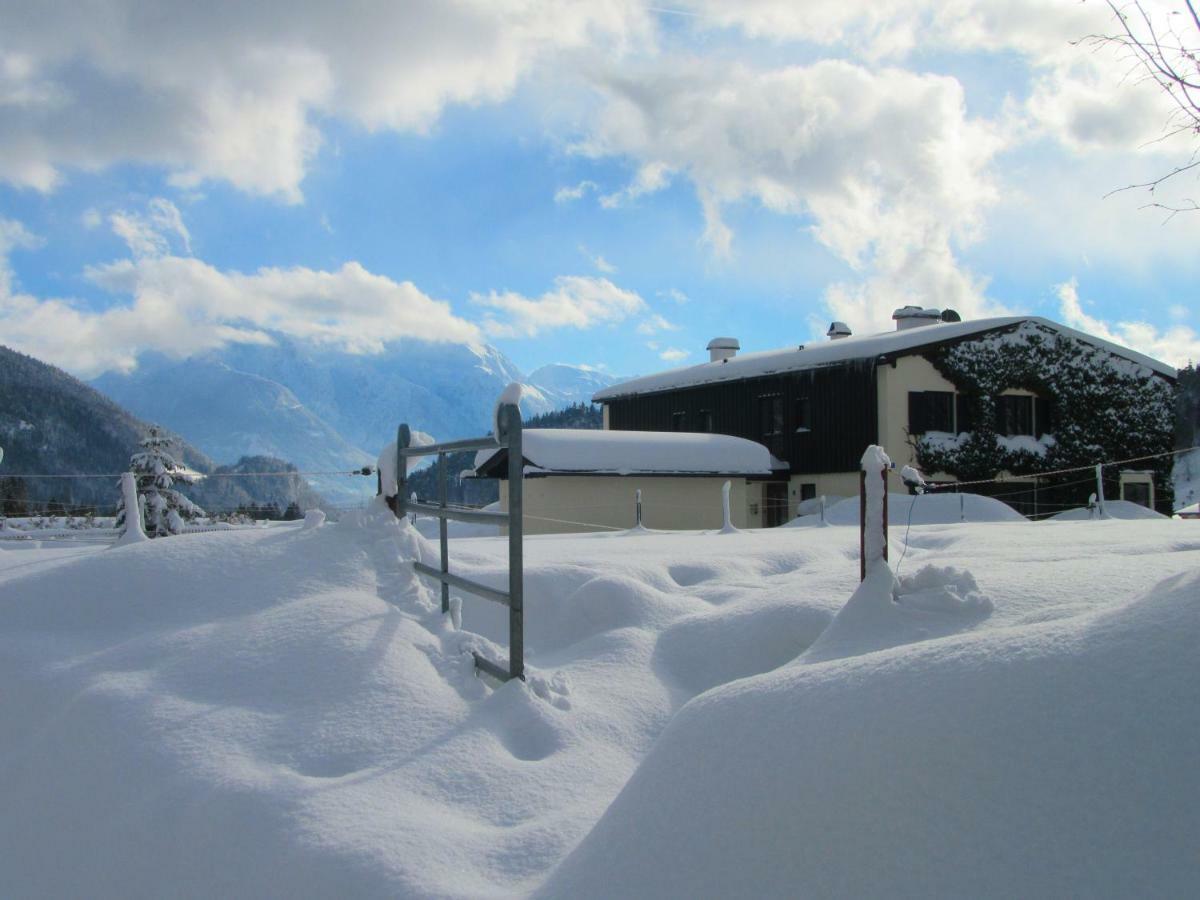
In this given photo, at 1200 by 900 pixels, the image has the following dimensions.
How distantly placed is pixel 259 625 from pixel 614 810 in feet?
8.67

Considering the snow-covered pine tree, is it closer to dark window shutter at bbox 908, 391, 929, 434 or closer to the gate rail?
dark window shutter at bbox 908, 391, 929, 434

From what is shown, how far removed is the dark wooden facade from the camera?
83.5 ft

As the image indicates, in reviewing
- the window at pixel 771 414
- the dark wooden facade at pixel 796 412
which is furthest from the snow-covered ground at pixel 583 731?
the window at pixel 771 414

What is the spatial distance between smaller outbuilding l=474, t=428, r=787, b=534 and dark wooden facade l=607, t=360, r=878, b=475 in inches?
66.9

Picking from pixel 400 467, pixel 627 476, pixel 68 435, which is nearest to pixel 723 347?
pixel 627 476

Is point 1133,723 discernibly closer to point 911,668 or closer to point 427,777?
point 911,668

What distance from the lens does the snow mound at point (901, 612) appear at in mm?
4523

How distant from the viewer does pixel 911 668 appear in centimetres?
269

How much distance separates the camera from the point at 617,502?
2378 cm

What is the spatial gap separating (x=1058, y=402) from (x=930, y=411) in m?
4.62

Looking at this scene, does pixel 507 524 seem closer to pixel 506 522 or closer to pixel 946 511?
pixel 506 522

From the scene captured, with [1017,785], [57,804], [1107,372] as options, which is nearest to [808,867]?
[1017,785]

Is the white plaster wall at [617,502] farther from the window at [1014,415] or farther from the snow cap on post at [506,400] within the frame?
the snow cap on post at [506,400]

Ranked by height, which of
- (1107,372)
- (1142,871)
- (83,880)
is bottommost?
(83,880)
